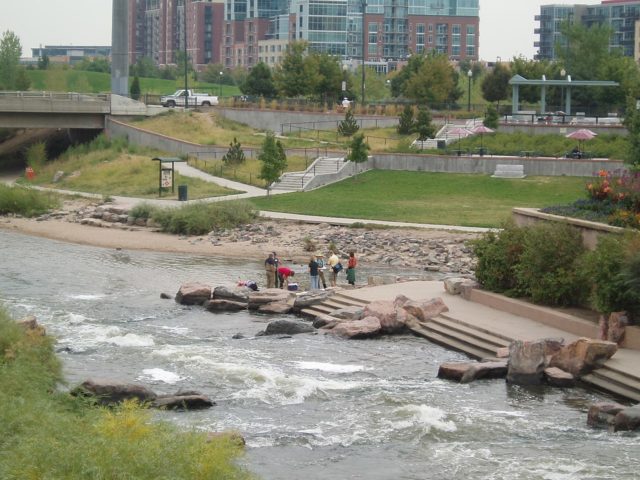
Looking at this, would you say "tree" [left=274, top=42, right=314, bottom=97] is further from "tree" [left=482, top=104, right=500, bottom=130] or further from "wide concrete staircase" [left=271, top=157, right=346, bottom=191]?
"wide concrete staircase" [left=271, top=157, right=346, bottom=191]

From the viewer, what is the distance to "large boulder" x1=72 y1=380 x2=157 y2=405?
26297 mm

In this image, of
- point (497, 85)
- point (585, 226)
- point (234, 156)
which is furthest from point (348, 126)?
point (585, 226)

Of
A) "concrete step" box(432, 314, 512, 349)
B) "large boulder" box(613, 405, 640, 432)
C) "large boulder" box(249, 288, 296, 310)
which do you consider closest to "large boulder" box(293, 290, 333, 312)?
"large boulder" box(249, 288, 296, 310)

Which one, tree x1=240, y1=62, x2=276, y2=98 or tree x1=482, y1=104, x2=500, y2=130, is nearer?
tree x1=482, y1=104, x2=500, y2=130

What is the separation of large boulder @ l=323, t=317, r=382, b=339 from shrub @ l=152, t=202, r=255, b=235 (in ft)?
77.0

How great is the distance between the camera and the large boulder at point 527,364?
98.5ft

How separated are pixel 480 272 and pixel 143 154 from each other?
143ft

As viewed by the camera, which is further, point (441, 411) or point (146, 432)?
point (441, 411)

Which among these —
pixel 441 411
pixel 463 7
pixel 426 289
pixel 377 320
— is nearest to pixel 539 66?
pixel 426 289

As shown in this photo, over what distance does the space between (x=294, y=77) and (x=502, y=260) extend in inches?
2219

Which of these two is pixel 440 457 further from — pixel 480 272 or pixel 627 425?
pixel 480 272

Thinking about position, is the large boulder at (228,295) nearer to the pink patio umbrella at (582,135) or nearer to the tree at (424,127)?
the pink patio umbrella at (582,135)

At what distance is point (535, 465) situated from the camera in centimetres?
2352

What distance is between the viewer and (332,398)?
2838cm
